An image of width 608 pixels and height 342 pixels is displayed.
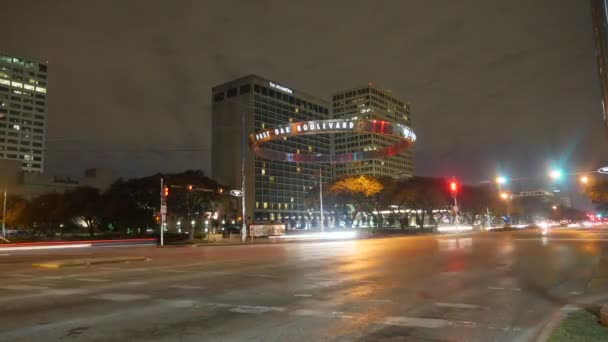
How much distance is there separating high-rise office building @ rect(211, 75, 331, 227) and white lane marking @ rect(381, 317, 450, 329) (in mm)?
153853

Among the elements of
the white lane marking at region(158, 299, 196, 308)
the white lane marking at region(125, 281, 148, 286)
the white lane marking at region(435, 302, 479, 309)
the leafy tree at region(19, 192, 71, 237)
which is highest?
the leafy tree at region(19, 192, 71, 237)

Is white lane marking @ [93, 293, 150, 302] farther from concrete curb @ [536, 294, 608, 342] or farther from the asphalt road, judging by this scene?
concrete curb @ [536, 294, 608, 342]

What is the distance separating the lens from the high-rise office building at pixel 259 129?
169125 mm

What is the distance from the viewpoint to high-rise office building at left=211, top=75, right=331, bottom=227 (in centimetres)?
16912

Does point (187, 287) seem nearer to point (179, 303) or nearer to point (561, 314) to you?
point (179, 303)

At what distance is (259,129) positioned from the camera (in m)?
166

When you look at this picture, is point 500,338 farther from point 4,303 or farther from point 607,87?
point 4,303

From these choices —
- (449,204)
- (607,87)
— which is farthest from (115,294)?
(449,204)

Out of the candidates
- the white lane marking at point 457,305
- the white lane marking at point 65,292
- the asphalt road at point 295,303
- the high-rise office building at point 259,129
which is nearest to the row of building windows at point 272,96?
the high-rise office building at point 259,129

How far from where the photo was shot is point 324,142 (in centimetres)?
19825

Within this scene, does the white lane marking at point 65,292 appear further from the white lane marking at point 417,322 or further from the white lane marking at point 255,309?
the white lane marking at point 417,322

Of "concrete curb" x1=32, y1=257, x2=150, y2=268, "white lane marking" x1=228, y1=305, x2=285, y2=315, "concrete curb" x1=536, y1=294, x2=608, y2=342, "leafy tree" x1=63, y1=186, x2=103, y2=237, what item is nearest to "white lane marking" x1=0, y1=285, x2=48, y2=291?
"white lane marking" x1=228, y1=305, x2=285, y2=315

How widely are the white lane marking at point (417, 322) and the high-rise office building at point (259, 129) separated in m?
154

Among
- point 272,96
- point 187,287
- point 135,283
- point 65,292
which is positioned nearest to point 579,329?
point 187,287
